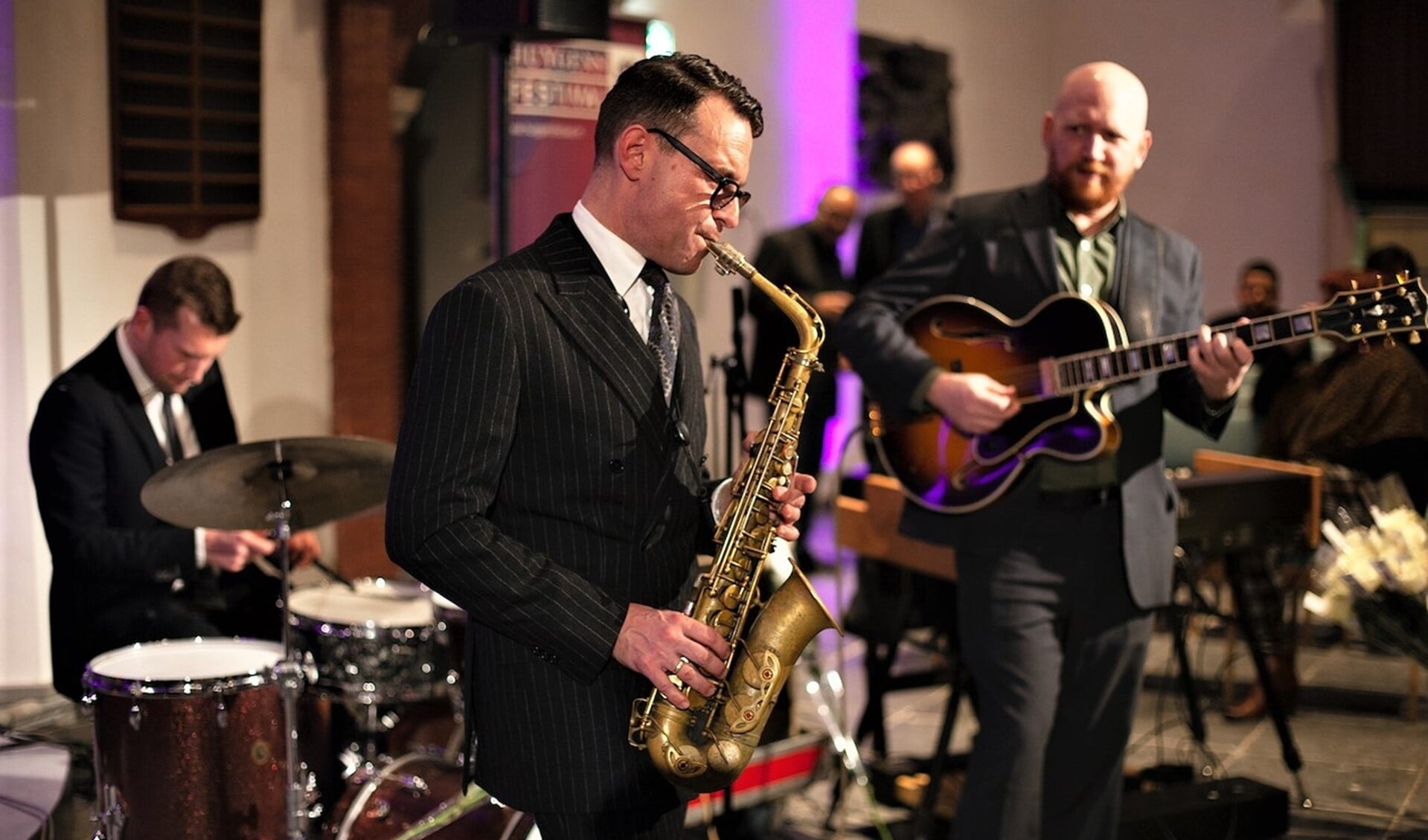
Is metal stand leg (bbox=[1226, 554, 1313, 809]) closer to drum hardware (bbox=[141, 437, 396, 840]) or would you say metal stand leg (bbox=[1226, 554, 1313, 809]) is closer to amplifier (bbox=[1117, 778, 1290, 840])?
amplifier (bbox=[1117, 778, 1290, 840])

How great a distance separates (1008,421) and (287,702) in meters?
1.69

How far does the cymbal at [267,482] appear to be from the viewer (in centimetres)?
336

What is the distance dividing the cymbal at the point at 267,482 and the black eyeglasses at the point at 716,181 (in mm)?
1491

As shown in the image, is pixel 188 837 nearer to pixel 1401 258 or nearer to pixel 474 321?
pixel 474 321

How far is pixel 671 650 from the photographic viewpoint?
2084mm

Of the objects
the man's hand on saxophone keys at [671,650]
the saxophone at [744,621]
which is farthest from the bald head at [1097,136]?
the man's hand on saxophone keys at [671,650]

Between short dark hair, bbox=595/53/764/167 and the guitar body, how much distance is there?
55.6 inches

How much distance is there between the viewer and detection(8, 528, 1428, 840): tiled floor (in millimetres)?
4570

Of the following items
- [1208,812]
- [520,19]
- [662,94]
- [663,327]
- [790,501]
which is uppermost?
[520,19]

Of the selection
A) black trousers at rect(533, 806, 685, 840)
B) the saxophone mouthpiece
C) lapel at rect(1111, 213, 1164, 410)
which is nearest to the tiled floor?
lapel at rect(1111, 213, 1164, 410)

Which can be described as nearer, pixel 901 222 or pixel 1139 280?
pixel 1139 280

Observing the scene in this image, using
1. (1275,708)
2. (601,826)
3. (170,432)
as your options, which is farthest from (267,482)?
(1275,708)

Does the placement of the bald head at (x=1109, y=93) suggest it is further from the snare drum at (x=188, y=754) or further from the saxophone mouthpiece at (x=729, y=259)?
the snare drum at (x=188, y=754)

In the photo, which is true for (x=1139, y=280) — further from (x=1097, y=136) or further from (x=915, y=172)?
(x=915, y=172)
